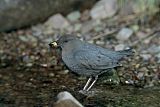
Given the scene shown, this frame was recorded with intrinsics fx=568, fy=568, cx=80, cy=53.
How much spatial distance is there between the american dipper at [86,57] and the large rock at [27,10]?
1789mm

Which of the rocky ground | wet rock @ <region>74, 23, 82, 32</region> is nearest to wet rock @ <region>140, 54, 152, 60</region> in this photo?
the rocky ground

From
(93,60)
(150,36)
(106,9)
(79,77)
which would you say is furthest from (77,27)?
(93,60)

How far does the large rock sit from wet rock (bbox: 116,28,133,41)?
87 centimetres

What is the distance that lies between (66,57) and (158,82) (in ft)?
3.39

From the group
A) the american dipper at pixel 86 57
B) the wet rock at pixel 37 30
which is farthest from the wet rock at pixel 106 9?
the american dipper at pixel 86 57

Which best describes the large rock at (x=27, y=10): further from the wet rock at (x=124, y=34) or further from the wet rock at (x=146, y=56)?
the wet rock at (x=146, y=56)

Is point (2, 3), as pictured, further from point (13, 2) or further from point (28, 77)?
point (28, 77)

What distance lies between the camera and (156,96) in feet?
17.5

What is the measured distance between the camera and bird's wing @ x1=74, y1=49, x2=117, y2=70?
536cm

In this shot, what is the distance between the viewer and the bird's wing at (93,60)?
536 cm

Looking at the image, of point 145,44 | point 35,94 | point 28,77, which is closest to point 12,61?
point 28,77

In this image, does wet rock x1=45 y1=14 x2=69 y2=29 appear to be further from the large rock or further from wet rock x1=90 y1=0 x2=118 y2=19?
wet rock x1=90 y1=0 x2=118 y2=19

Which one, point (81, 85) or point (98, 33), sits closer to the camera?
point (81, 85)

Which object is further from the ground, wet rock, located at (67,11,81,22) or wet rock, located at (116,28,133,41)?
wet rock, located at (67,11,81,22)
